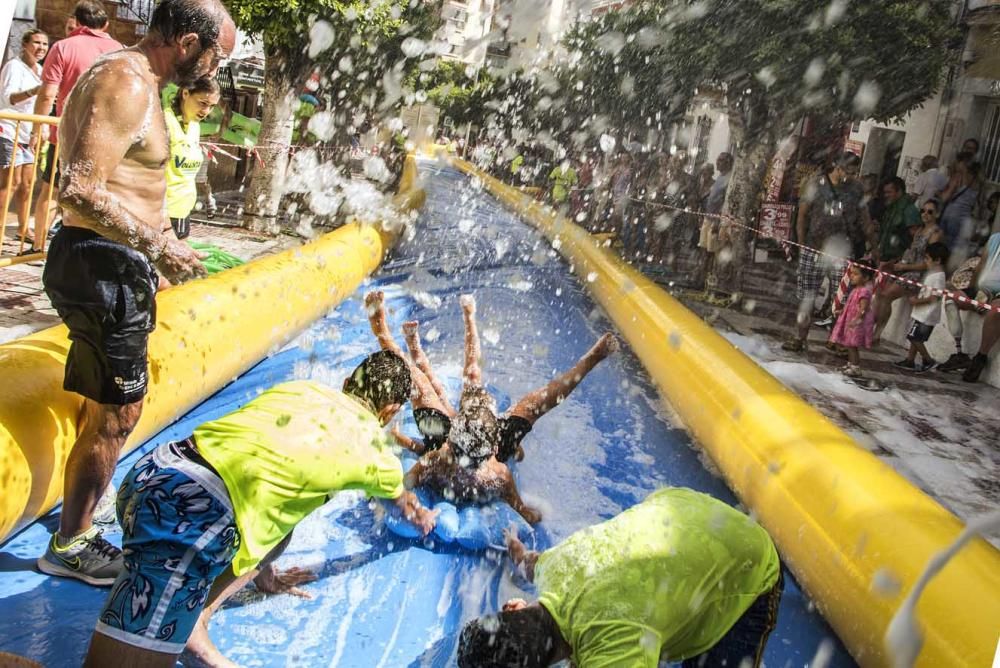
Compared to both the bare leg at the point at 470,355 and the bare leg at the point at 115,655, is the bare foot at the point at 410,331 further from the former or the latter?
the bare leg at the point at 115,655

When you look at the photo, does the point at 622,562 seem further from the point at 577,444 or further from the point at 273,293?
the point at 273,293

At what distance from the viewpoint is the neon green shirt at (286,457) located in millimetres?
2131

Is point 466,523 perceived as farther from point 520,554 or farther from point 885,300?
point 885,300

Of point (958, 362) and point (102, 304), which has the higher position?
point (958, 362)

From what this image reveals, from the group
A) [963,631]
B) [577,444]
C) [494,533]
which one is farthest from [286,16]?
[963,631]

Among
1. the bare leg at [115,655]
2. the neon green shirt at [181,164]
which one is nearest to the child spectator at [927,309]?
the neon green shirt at [181,164]

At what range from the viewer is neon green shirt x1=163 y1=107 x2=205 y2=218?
4.20 meters

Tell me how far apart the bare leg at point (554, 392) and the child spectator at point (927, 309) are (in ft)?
12.4

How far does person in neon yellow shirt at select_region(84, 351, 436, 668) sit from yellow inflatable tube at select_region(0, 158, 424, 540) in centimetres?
66

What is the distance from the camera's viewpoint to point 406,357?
3613 mm

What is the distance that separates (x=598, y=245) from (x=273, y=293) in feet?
19.0

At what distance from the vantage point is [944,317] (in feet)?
24.4

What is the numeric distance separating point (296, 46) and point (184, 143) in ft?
14.9

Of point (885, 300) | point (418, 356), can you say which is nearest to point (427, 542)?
point (418, 356)
